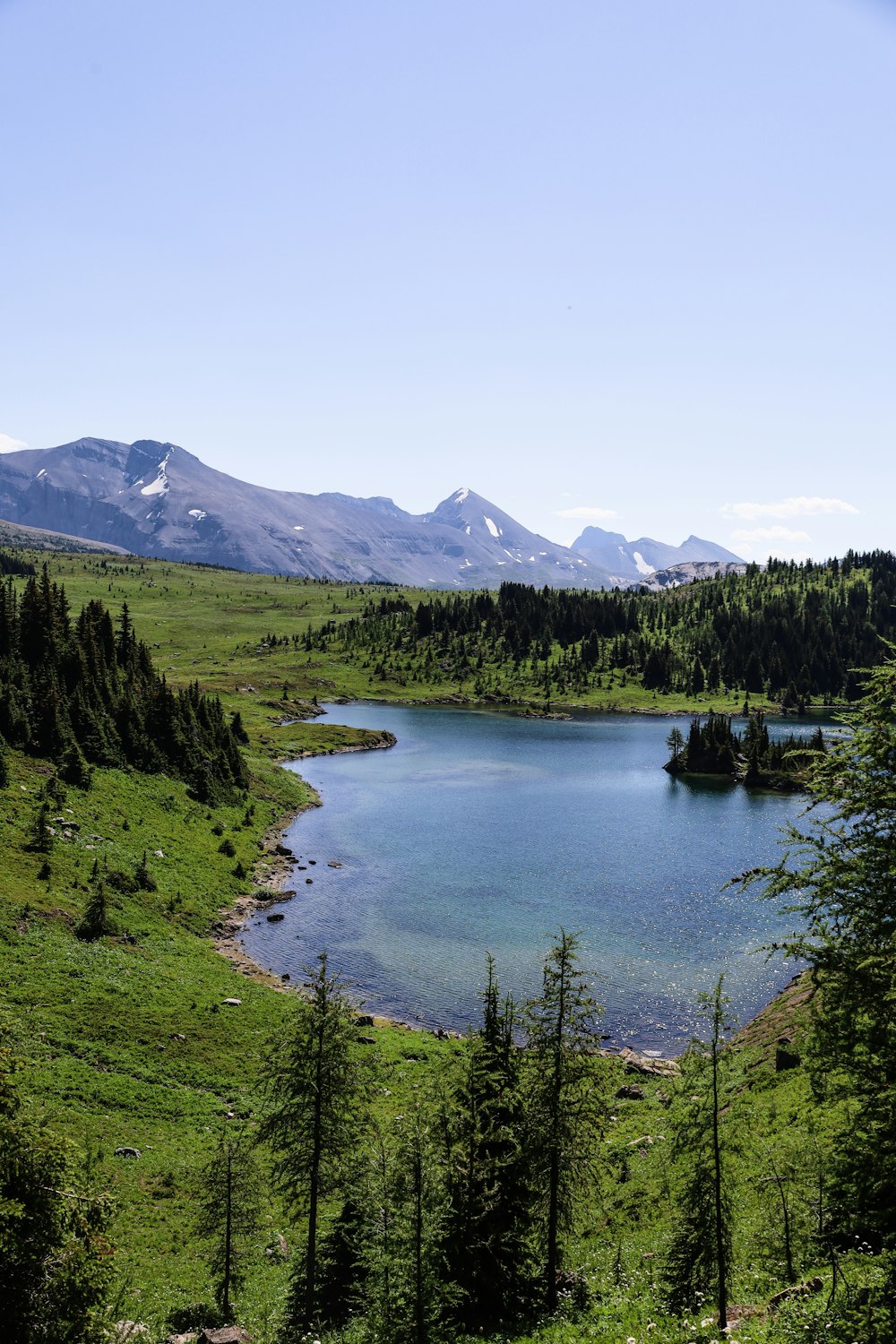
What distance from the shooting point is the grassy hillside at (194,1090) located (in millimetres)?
24188

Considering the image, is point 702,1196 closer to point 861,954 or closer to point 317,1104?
point 861,954

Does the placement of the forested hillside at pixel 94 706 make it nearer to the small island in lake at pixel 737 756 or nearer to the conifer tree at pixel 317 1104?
the conifer tree at pixel 317 1104

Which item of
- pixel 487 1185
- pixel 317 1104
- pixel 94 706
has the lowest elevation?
pixel 487 1185

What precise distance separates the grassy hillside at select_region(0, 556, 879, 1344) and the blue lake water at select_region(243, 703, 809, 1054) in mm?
8172

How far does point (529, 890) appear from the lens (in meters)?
80.4

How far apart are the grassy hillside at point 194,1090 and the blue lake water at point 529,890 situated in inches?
322

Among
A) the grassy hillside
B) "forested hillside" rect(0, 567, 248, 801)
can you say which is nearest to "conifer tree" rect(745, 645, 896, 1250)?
the grassy hillside

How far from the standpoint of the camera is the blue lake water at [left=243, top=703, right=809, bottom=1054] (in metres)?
59.6

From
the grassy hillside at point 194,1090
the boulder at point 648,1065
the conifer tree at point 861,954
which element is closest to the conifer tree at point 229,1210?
the grassy hillside at point 194,1090

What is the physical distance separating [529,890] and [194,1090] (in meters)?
44.5

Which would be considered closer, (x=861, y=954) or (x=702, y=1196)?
(x=861, y=954)

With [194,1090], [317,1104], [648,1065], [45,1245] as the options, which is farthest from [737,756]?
[45,1245]

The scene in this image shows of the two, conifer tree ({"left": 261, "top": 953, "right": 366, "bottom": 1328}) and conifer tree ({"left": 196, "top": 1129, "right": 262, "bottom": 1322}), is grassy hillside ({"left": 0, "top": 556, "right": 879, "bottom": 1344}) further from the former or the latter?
conifer tree ({"left": 261, "top": 953, "right": 366, "bottom": 1328})

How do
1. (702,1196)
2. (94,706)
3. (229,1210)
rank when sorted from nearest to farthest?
(702,1196) → (229,1210) → (94,706)
